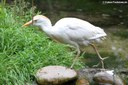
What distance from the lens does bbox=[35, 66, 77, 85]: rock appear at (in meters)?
6.23

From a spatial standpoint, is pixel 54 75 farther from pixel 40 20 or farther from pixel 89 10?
pixel 89 10

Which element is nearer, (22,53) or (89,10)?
(22,53)

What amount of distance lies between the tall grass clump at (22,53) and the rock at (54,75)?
0.21 meters

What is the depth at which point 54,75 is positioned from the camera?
6.28 metres

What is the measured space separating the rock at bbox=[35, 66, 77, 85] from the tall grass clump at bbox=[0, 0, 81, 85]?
206 millimetres

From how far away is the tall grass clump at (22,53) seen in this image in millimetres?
6328

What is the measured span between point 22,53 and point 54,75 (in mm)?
710

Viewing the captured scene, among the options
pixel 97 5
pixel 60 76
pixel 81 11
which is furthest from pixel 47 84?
pixel 97 5

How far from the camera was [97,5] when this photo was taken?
45.4 ft

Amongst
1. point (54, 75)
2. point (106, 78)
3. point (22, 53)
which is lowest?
point (106, 78)

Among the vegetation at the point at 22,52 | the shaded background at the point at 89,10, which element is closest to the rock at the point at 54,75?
the vegetation at the point at 22,52

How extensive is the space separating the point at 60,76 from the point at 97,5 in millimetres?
7814

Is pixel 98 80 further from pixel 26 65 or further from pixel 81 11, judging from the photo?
pixel 81 11

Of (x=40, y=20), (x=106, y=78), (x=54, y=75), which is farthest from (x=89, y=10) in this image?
(x=54, y=75)
